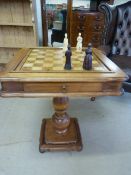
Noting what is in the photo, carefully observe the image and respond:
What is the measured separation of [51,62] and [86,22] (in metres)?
2.11

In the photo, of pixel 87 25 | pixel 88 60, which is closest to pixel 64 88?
pixel 88 60

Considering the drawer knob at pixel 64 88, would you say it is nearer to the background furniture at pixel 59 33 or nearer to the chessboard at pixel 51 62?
the chessboard at pixel 51 62

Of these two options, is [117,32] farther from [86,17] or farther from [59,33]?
[59,33]

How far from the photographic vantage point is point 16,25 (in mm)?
2650

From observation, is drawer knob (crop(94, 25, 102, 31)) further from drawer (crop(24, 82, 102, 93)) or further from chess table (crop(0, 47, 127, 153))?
drawer (crop(24, 82, 102, 93))

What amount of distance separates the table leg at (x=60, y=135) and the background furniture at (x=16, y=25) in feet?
5.26

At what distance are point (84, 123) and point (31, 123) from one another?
0.52m

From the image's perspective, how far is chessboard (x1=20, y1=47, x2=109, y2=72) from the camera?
118 cm

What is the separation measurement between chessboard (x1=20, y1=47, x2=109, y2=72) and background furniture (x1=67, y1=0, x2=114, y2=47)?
164 cm

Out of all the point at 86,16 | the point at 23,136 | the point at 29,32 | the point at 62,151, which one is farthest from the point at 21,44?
the point at 62,151

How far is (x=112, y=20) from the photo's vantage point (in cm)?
204

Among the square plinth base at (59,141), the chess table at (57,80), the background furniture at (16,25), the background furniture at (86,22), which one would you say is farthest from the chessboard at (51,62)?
the background furniture at (86,22)

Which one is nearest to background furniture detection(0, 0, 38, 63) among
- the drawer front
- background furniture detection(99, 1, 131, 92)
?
the drawer front

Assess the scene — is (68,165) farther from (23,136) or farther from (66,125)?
(23,136)
